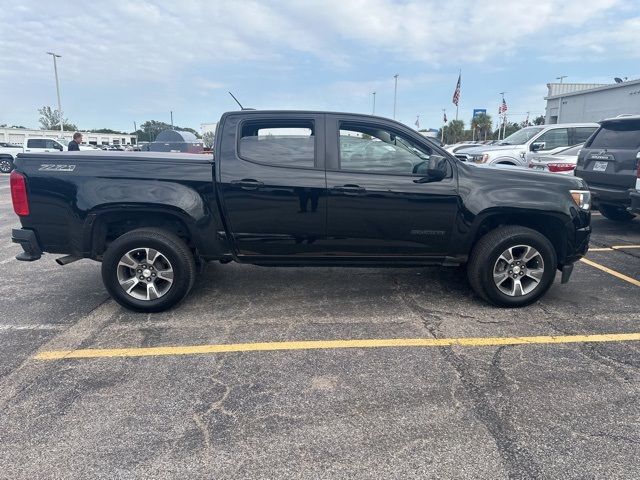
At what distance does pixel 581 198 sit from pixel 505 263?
0.99m

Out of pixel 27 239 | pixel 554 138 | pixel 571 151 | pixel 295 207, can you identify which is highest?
pixel 554 138

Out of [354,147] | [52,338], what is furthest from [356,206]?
[52,338]

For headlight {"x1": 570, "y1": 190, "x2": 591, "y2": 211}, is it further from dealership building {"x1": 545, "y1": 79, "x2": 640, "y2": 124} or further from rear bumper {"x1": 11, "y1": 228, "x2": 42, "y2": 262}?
dealership building {"x1": 545, "y1": 79, "x2": 640, "y2": 124}

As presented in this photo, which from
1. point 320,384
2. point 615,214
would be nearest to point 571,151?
point 615,214

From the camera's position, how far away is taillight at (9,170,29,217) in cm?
395

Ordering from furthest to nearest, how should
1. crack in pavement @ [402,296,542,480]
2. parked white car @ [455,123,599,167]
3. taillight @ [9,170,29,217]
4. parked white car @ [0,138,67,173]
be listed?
parked white car @ [0,138,67,173]
parked white car @ [455,123,599,167]
taillight @ [9,170,29,217]
crack in pavement @ [402,296,542,480]

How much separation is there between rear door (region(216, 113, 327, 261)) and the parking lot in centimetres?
71

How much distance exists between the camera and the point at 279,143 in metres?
4.20

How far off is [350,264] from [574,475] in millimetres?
2547

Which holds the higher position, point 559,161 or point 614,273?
point 559,161

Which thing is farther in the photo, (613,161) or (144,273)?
(613,161)

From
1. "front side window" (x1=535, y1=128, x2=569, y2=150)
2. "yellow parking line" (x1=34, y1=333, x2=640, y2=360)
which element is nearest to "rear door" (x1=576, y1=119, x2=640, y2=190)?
"front side window" (x1=535, y1=128, x2=569, y2=150)

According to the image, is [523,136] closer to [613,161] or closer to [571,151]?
[571,151]

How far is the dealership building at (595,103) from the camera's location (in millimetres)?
21109
